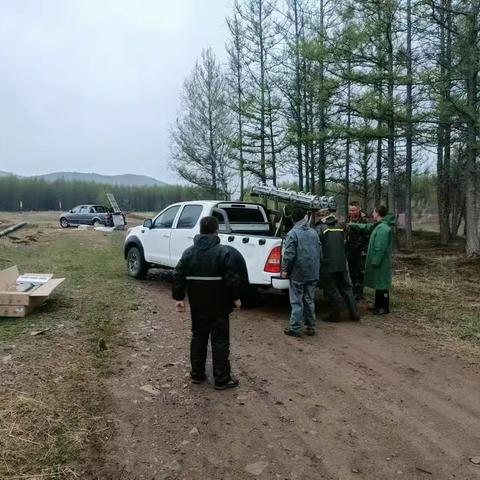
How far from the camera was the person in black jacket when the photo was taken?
4734mm

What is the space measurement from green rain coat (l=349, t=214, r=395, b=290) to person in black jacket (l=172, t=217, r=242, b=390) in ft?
11.9

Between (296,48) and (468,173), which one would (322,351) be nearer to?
(468,173)

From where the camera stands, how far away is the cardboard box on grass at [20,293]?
21.6 feet

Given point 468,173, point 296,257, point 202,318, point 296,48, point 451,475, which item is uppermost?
point 296,48

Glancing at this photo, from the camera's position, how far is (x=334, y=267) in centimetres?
730

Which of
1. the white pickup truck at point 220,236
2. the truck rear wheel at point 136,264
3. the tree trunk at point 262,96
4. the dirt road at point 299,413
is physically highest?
the tree trunk at point 262,96

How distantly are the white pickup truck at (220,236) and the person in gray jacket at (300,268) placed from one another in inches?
32.5

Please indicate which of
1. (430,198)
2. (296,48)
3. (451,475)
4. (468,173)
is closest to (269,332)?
(451,475)

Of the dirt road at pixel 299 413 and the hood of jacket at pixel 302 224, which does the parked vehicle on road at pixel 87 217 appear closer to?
the hood of jacket at pixel 302 224

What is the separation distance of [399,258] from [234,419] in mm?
11664

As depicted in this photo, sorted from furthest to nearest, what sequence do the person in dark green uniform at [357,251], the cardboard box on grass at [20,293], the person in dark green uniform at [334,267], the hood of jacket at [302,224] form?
1. the person in dark green uniform at [357,251]
2. the person in dark green uniform at [334,267]
3. the hood of jacket at [302,224]
4. the cardboard box on grass at [20,293]

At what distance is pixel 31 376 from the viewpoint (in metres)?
4.68

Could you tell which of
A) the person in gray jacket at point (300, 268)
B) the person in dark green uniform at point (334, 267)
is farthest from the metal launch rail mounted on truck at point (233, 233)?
the person in gray jacket at point (300, 268)

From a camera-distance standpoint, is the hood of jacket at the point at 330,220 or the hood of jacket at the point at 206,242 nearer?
the hood of jacket at the point at 206,242
